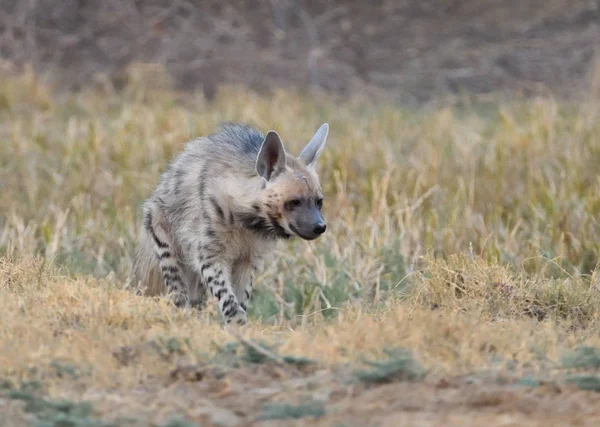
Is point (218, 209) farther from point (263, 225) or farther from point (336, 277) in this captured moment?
point (336, 277)

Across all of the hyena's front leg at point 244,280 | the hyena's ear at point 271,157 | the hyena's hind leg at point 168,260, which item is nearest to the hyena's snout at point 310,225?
the hyena's ear at point 271,157

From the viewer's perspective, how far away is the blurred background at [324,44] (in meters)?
13.2

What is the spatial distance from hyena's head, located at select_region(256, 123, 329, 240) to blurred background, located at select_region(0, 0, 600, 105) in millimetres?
7304

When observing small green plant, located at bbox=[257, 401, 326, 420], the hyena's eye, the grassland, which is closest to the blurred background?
the grassland

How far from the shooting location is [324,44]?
14.2 m

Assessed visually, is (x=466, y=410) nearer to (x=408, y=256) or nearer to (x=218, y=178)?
(x=218, y=178)

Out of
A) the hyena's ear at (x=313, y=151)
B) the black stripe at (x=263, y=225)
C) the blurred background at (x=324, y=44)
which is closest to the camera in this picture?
the black stripe at (x=263, y=225)

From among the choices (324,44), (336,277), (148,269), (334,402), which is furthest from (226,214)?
(324,44)

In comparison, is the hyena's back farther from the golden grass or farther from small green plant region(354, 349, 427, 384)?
small green plant region(354, 349, 427, 384)

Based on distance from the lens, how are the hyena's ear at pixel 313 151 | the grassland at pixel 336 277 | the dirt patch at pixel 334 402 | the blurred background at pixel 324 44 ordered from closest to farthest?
the dirt patch at pixel 334 402 → the grassland at pixel 336 277 → the hyena's ear at pixel 313 151 → the blurred background at pixel 324 44

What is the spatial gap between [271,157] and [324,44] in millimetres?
8920

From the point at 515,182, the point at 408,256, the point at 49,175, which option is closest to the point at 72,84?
the point at 49,175

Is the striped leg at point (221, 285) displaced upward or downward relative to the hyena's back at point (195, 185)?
downward

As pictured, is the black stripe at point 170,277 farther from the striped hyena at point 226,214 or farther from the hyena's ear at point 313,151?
the hyena's ear at point 313,151
